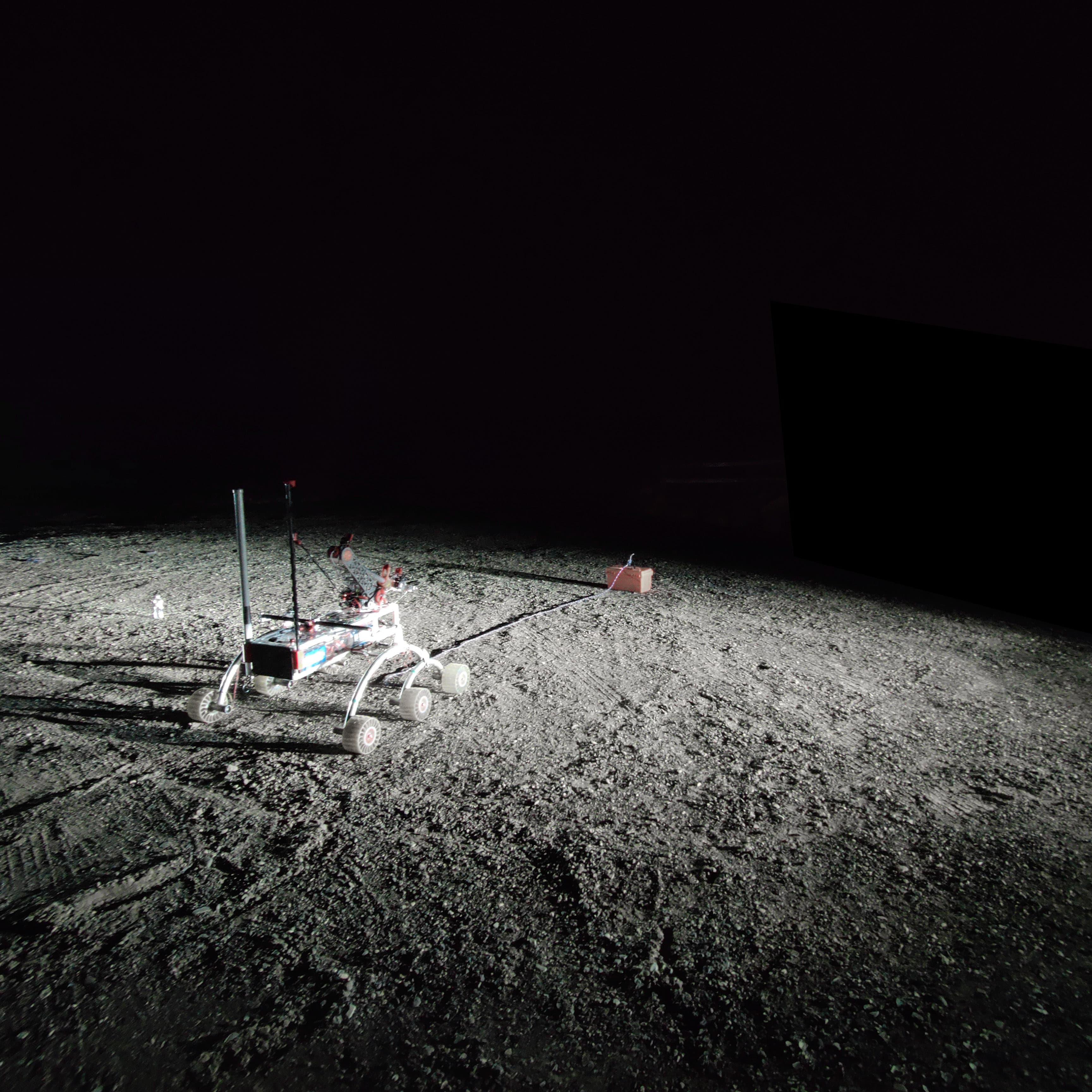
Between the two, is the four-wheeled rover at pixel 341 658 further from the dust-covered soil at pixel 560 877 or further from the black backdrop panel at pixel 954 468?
the black backdrop panel at pixel 954 468

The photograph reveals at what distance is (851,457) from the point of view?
10.8 m

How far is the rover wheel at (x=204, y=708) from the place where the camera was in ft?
12.1

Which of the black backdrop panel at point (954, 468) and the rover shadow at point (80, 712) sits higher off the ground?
the black backdrop panel at point (954, 468)

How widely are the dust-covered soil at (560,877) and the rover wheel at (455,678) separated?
80 millimetres

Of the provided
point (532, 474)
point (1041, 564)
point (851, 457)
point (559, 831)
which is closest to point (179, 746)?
point (559, 831)

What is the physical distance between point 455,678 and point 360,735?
785 mm

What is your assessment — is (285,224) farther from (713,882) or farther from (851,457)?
(713,882)

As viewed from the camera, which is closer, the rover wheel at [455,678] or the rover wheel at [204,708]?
the rover wheel at [204,708]

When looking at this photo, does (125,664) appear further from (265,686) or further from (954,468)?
(954,468)

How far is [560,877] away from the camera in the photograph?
101 inches

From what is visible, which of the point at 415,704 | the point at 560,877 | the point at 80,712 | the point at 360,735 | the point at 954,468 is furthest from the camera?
the point at 954,468

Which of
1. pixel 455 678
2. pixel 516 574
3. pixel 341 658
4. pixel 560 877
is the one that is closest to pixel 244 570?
pixel 341 658

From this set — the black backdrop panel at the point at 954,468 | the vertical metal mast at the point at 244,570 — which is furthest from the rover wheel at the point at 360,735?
the black backdrop panel at the point at 954,468

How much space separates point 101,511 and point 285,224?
691cm
